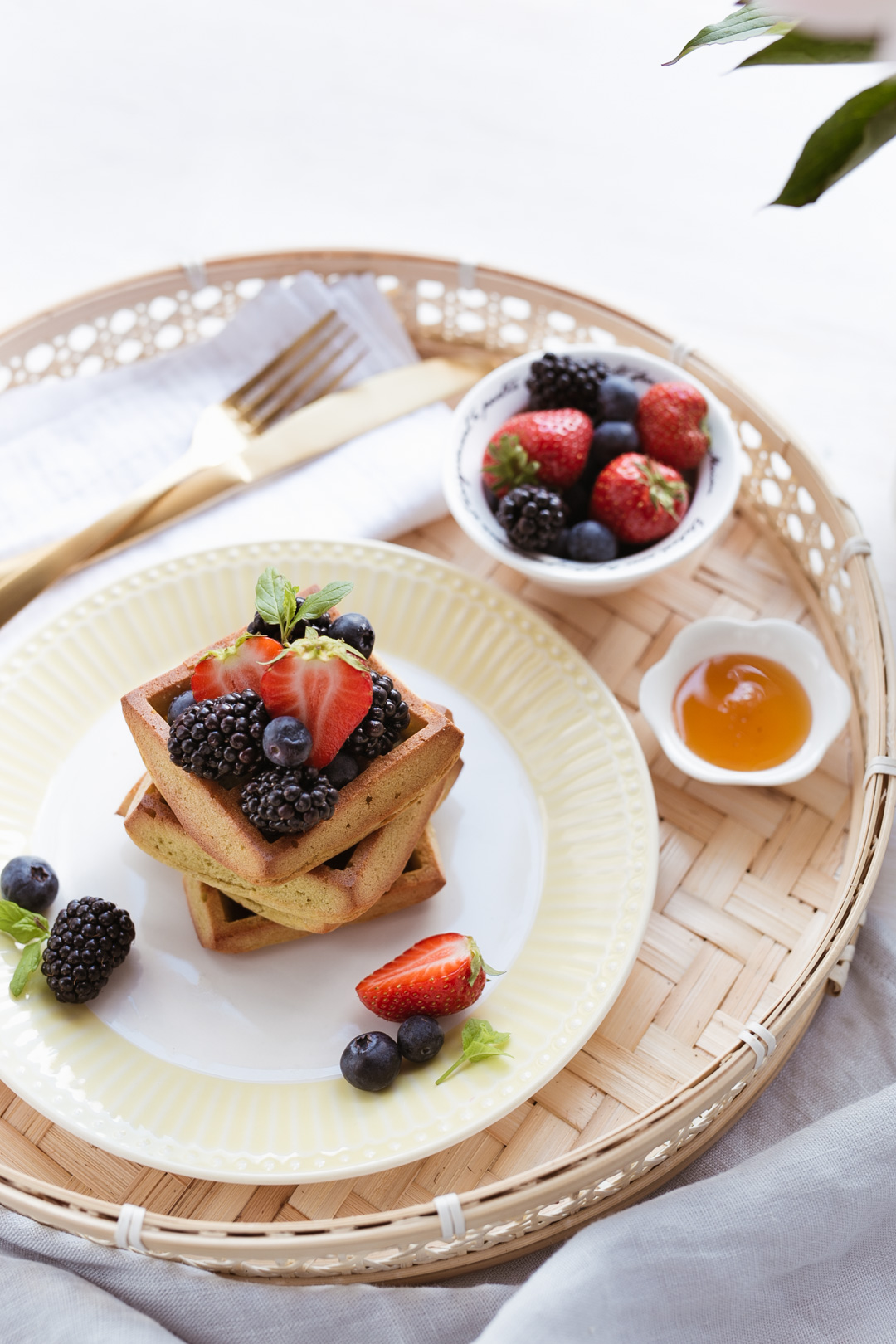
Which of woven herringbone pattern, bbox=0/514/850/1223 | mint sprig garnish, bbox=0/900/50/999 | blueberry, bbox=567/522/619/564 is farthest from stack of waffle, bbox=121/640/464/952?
blueberry, bbox=567/522/619/564

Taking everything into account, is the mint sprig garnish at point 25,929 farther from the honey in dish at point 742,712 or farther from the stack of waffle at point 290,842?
the honey in dish at point 742,712

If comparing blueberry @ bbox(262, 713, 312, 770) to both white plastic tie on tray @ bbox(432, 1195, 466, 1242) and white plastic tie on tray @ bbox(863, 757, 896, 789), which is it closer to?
white plastic tie on tray @ bbox(432, 1195, 466, 1242)

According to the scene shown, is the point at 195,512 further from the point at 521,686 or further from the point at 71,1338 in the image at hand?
the point at 71,1338

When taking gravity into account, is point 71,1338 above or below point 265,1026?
below

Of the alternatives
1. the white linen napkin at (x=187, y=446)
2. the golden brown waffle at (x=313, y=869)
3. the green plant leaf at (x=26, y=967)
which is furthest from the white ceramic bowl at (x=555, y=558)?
the green plant leaf at (x=26, y=967)

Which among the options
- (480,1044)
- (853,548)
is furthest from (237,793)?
(853,548)

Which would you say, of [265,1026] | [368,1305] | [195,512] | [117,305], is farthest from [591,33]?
[368,1305]

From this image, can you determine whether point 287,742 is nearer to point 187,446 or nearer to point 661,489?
point 661,489
